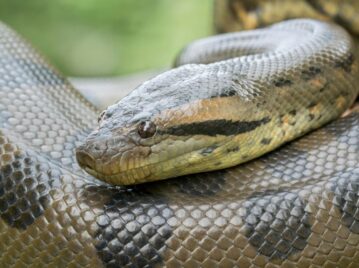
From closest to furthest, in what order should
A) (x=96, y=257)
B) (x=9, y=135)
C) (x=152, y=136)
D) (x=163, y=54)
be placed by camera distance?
(x=96, y=257) < (x=152, y=136) < (x=9, y=135) < (x=163, y=54)

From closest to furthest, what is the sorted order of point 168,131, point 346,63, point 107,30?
point 168,131 → point 346,63 → point 107,30

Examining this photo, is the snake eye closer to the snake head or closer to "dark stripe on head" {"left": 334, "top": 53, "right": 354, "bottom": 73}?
the snake head

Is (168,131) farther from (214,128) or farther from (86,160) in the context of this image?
(86,160)

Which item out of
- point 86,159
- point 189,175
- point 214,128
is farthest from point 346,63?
point 86,159

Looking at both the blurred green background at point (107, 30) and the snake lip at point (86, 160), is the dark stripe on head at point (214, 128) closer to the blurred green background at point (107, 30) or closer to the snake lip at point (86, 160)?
the snake lip at point (86, 160)

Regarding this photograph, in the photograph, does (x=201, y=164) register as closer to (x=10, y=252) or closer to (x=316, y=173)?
(x=316, y=173)

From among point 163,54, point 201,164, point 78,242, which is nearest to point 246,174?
point 201,164

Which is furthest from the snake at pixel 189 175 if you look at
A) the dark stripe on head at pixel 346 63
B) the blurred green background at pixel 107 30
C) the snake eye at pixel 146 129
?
the blurred green background at pixel 107 30
